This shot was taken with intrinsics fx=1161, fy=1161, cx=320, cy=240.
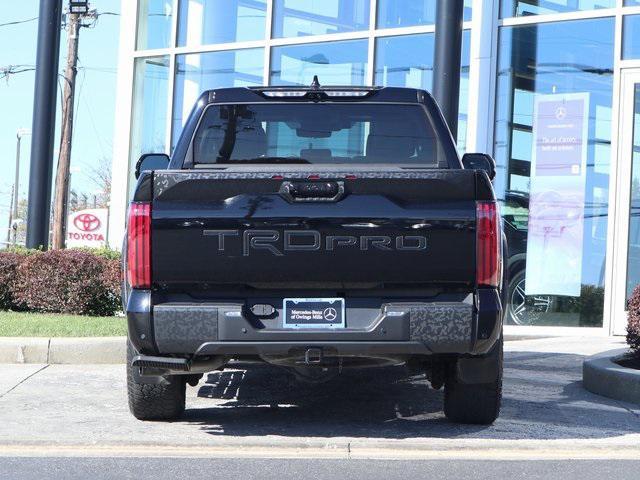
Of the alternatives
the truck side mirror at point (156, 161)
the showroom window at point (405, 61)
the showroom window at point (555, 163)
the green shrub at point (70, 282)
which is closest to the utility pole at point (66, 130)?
the showroom window at point (405, 61)

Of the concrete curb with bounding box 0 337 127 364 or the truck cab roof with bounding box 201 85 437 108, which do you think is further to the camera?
the concrete curb with bounding box 0 337 127 364

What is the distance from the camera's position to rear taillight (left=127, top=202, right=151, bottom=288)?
596cm

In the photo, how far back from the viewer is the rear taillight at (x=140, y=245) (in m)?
5.96

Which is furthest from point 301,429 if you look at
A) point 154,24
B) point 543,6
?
point 154,24

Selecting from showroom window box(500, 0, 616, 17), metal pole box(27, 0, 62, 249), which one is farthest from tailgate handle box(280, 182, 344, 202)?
metal pole box(27, 0, 62, 249)

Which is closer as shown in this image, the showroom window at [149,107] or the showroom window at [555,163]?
the showroom window at [555,163]

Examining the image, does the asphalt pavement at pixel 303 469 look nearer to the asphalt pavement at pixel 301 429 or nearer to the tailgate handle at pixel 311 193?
the asphalt pavement at pixel 301 429

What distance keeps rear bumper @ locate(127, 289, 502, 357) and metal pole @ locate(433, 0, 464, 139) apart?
4300 mm

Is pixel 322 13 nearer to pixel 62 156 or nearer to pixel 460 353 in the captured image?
pixel 460 353

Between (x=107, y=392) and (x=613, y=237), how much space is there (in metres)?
6.78

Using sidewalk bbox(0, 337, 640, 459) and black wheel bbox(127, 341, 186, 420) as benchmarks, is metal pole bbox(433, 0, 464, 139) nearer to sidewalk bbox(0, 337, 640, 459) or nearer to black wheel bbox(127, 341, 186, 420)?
sidewalk bbox(0, 337, 640, 459)

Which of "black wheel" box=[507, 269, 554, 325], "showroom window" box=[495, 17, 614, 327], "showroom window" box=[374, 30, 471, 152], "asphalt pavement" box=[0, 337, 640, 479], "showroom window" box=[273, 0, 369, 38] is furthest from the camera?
"showroom window" box=[273, 0, 369, 38]

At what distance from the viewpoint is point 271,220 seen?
236 inches

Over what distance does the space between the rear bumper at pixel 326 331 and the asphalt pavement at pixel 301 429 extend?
1.94 feet
